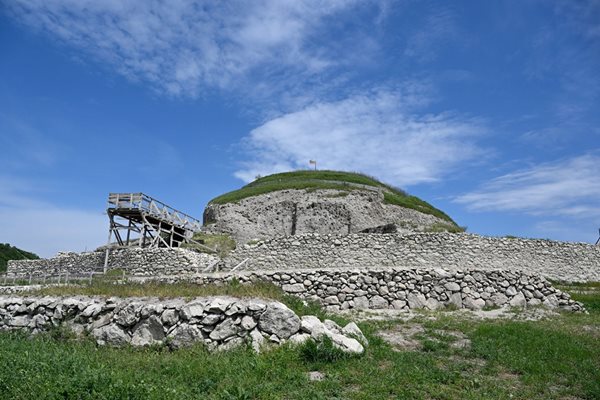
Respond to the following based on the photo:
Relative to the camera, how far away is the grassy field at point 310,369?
6620mm

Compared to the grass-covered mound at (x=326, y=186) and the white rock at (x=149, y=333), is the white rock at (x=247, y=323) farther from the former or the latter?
the grass-covered mound at (x=326, y=186)

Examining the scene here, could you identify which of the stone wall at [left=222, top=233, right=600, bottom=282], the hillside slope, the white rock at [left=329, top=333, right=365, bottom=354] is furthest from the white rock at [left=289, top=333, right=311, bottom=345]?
the hillside slope

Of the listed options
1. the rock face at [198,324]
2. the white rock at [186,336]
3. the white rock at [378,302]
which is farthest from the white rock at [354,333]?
the white rock at [378,302]

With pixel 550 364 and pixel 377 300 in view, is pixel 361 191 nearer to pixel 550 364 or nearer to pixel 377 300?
pixel 377 300

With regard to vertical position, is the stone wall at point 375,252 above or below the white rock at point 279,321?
above

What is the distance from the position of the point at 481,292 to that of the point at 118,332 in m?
12.9

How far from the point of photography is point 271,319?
943 cm

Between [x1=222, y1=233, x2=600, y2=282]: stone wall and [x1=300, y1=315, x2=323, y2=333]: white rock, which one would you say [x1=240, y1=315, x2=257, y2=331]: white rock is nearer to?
[x1=300, y1=315, x2=323, y2=333]: white rock

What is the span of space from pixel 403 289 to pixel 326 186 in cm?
2400

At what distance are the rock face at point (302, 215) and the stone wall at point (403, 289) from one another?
16750 millimetres

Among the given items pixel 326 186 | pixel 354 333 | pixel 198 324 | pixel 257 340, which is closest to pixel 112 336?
pixel 198 324

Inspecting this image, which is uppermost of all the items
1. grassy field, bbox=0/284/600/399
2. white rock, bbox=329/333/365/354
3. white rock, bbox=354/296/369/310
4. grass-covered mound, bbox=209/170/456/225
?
grass-covered mound, bbox=209/170/456/225

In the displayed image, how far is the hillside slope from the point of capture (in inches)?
1387

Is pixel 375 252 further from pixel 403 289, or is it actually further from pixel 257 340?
pixel 257 340
